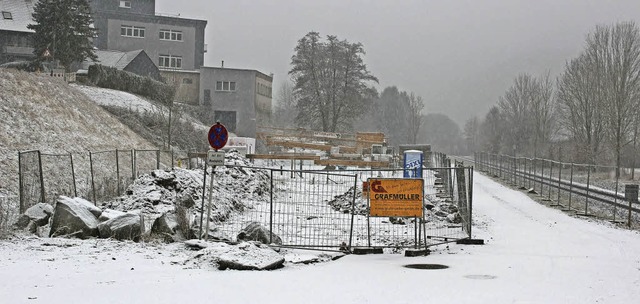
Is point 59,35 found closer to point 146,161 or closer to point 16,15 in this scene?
point 16,15

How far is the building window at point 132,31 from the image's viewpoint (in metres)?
72.4

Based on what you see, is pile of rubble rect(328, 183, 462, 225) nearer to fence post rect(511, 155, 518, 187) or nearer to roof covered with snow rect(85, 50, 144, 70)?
fence post rect(511, 155, 518, 187)

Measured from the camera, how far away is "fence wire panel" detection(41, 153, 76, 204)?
17.6 meters

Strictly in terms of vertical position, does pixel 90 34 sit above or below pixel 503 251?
above

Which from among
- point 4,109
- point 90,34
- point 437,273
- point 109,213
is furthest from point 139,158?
point 90,34

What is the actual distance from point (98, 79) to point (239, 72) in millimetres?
23815

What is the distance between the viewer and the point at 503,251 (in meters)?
14.0

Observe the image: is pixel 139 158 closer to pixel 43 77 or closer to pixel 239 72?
pixel 43 77

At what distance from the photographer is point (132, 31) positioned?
7262 cm

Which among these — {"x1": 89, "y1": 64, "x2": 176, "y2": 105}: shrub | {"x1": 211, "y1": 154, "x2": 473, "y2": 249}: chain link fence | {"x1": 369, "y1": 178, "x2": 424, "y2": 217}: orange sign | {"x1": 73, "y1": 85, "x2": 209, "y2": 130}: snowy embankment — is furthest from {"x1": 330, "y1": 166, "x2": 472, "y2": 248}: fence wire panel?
{"x1": 89, "y1": 64, "x2": 176, "y2": 105}: shrub

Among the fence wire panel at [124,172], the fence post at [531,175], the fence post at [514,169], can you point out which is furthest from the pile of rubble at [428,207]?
the fence post at [514,169]

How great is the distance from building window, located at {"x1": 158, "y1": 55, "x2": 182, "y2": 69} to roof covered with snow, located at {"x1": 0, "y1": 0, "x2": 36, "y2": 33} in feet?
47.6

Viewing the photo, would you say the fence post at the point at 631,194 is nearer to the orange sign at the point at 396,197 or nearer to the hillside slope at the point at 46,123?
the orange sign at the point at 396,197

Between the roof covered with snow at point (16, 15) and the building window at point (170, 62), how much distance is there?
47.6 ft
